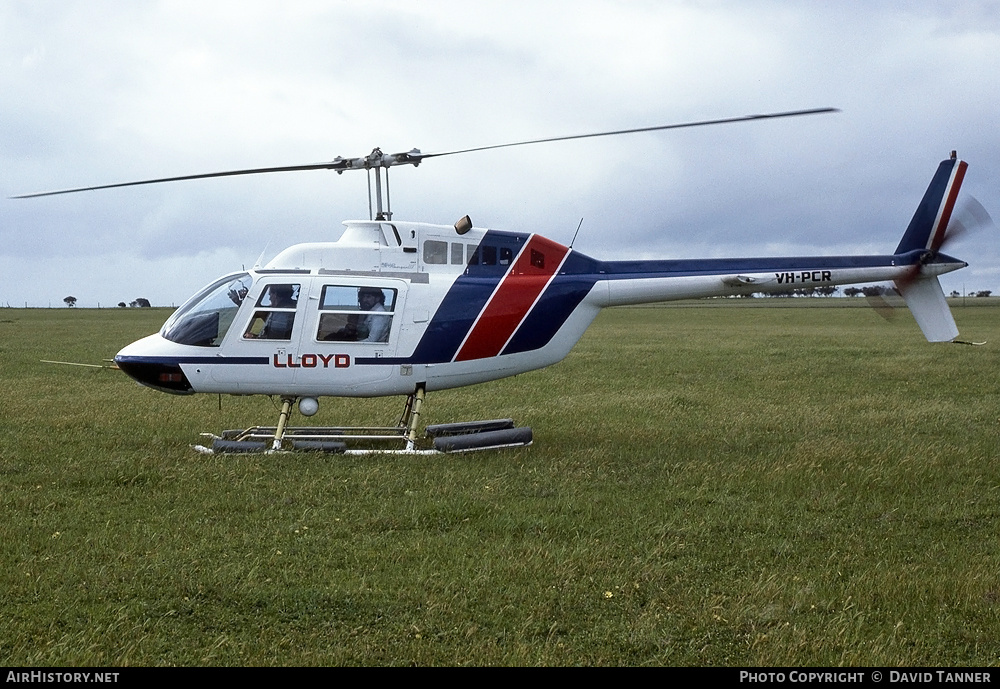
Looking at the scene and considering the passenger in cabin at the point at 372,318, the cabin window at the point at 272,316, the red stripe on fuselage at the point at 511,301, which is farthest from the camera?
the red stripe on fuselage at the point at 511,301

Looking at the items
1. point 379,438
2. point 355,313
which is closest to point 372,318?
point 355,313

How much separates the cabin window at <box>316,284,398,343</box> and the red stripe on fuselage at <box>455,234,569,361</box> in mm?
1117

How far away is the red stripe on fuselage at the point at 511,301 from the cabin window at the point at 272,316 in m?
2.27

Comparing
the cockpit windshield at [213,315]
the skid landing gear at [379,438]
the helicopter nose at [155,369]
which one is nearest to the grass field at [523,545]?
the skid landing gear at [379,438]

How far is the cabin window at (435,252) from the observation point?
1180 centimetres

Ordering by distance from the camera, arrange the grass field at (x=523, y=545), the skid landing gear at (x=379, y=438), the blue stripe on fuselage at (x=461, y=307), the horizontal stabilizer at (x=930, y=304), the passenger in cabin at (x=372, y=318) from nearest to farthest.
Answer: the grass field at (x=523, y=545)
the skid landing gear at (x=379, y=438)
the passenger in cabin at (x=372, y=318)
the blue stripe on fuselage at (x=461, y=307)
the horizontal stabilizer at (x=930, y=304)

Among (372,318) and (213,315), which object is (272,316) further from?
(372,318)

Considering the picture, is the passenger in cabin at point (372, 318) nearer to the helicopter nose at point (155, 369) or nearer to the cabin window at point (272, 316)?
the cabin window at point (272, 316)

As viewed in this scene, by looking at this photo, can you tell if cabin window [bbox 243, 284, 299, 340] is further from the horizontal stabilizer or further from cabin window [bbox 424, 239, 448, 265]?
the horizontal stabilizer

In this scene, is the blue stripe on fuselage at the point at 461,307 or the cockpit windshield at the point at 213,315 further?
the blue stripe on fuselage at the point at 461,307

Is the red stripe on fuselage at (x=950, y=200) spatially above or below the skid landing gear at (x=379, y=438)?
above

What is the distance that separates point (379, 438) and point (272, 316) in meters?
2.19
